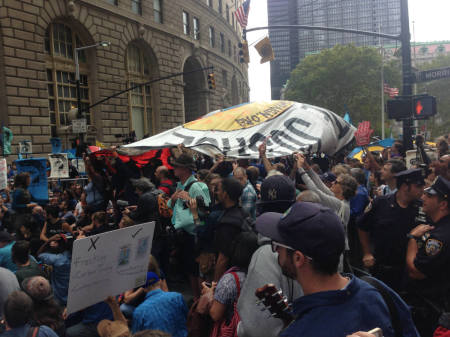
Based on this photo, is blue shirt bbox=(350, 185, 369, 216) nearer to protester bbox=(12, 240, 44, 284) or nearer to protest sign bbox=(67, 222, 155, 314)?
protest sign bbox=(67, 222, 155, 314)

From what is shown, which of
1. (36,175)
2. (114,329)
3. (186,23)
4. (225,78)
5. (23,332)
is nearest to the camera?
(114,329)

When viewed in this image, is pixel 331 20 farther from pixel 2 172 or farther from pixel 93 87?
pixel 2 172

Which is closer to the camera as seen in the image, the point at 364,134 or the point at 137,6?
the point at 364,134

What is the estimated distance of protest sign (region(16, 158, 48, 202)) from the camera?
8805 millimetres

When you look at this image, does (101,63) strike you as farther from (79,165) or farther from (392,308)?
(392,308)

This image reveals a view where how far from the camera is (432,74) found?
9.22 m

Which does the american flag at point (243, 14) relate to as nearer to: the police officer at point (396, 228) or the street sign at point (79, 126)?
the street sign at point (79, 126)

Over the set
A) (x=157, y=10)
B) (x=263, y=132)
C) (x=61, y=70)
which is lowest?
(x=263, y=132)

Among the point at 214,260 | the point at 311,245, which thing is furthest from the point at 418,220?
the point at 311,245

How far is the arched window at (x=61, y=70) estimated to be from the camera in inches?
849

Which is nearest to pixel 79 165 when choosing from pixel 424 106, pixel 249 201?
pixel 249 201

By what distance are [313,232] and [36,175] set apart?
28.7 feet

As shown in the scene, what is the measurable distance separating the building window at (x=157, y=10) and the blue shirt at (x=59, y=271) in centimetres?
2706

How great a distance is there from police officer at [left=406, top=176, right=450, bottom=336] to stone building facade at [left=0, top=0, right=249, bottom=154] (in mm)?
19101
